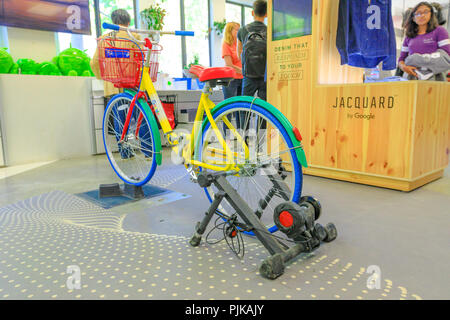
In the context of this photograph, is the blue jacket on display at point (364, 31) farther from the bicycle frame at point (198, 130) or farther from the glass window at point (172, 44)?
the glass window at point (172, 44)

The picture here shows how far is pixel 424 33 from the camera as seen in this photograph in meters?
3.32

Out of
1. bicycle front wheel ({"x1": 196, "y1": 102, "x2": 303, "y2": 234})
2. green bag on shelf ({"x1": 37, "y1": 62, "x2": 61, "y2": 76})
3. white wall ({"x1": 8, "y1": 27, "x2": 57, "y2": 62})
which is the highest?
white wall ({"x1": 8, "y1": 27, "x2": 57, "y2": 62})

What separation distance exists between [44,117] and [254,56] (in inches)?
87.5

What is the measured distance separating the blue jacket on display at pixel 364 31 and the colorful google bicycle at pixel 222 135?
130 centimetres

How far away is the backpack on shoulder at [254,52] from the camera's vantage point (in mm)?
3172

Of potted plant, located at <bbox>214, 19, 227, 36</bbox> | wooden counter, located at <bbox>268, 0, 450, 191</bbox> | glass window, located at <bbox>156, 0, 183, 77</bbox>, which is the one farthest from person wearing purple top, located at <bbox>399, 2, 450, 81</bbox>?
potted plant, located at <bbox>214, 19, 227, 36</bbox>

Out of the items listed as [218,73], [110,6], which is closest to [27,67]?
[218,73]

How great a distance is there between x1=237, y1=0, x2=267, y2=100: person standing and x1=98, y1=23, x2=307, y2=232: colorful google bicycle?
1.10 m

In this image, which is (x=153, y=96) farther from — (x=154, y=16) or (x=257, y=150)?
(x=154, y=16)

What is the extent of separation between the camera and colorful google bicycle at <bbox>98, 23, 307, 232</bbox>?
1.52m

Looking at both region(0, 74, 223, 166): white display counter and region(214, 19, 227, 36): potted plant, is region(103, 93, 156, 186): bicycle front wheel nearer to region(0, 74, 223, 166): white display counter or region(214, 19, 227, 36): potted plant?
region(0, 74, 223, 166): white display counter

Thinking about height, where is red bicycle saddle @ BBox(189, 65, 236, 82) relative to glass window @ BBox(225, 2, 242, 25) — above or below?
below

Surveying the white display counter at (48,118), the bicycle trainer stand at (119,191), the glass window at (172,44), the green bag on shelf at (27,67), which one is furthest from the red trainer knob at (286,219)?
the glass window at (172,44)
